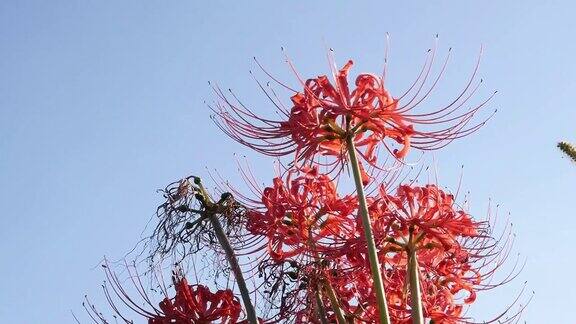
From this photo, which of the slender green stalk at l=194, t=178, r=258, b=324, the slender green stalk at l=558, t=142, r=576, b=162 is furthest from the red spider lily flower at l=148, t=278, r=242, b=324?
the slender green stalk at l=558, t=142, r=576, b=162

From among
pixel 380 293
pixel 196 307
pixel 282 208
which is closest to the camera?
pixel 380 293

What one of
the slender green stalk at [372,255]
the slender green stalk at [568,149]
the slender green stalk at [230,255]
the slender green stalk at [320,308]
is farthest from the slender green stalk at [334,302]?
the slender green stalk at [568,149]

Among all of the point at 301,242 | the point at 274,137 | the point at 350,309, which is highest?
the point at 274,137

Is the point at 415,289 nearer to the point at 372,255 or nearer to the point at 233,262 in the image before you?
the point at 372,255

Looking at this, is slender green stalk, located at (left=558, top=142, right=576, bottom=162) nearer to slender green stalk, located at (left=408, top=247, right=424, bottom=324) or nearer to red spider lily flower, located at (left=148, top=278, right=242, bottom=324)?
slender green stalk, located at (left=408, top=247, right=424, bottom=324)

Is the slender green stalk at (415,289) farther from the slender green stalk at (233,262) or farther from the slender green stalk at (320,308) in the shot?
Result: the slender green stalk at (233,262)

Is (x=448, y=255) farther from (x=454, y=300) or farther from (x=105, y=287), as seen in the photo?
(x=105, y=287)

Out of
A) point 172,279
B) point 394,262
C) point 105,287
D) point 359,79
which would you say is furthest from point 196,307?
point 359,79
